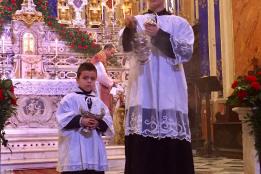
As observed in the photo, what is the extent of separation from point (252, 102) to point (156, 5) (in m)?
1.86

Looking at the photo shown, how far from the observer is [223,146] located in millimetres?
10234

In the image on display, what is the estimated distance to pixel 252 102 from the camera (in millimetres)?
4793

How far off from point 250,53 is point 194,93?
106 inches

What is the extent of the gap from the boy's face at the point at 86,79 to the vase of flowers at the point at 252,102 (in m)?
1.87

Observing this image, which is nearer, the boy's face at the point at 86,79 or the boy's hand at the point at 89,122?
the boy's hand at the point at 89,122

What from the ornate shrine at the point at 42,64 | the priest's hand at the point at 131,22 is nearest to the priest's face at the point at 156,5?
the priest's hand at the point at 131,22

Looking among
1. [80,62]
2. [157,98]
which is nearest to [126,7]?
[80,62]

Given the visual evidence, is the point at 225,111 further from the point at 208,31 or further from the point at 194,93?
the point at 208,31

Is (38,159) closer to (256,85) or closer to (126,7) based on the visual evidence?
(256,85)

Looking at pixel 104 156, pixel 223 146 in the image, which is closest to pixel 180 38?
pixel 104 156

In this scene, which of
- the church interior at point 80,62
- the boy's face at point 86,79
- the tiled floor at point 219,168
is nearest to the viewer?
→ the boy's face at point 86,79

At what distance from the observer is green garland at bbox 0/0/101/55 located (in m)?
10.0

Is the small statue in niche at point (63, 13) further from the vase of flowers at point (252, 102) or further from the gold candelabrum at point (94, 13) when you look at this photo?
the vase of flowers at point (252, 102)

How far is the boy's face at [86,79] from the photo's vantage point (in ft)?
12.3
